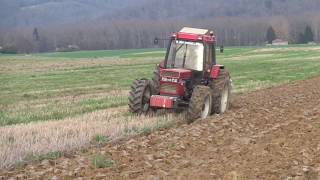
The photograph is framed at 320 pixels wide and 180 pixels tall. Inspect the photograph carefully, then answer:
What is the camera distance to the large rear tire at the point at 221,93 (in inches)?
617

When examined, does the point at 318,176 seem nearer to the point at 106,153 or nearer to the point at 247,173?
the point at 247,173

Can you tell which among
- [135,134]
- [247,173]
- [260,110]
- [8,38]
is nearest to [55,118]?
[135,134]

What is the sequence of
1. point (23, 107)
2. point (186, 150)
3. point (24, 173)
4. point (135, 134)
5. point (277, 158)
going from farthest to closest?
point (23, 107)
point (135, 134)
point (186, 150)
point (277, 158)
point (24, 173)

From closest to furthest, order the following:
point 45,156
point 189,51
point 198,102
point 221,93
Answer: point 45,156
point 198,102
point 189,51
point 221,93

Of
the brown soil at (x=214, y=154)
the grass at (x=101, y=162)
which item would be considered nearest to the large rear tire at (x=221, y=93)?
the brown soil at (x=214, y=154)

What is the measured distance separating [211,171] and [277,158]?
132cm

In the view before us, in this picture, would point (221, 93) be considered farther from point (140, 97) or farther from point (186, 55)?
point (140, 97)

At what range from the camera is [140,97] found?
49.3ft

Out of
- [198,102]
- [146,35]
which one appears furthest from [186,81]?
[146,35]

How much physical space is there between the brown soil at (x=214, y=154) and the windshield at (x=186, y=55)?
179 centimetres

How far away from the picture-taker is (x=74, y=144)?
11.0 m

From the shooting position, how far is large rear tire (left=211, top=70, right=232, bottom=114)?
1566 centimetres

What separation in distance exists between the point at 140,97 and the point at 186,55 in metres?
1.70

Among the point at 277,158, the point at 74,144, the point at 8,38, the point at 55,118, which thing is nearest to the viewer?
the point at 277,158
